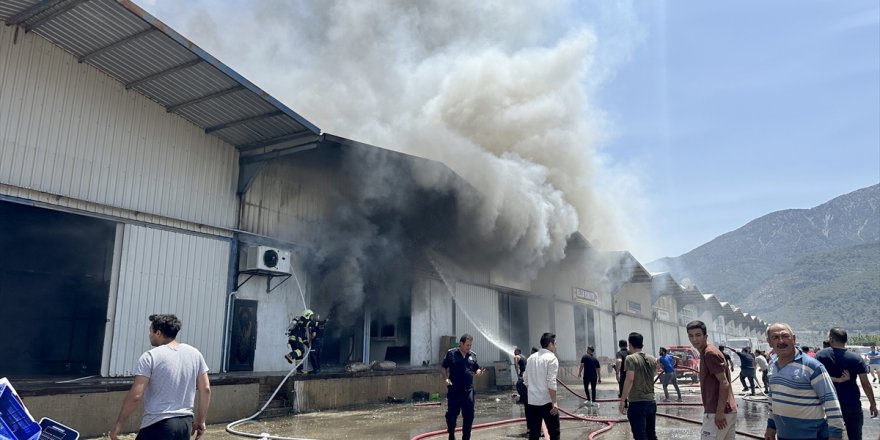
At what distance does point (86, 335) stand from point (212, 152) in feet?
18.4

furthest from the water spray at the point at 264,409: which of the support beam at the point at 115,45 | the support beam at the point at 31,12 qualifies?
the support beam at the point at 31,12

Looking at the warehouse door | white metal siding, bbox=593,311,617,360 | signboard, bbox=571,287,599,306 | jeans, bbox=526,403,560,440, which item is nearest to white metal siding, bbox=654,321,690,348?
white metal siding, bbox=593,311,617,360

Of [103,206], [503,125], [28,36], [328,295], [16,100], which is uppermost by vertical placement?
[503,125]

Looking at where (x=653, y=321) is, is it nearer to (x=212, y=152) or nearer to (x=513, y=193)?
(x=513, y=193)

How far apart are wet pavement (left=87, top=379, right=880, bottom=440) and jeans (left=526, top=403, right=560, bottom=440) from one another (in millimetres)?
2684

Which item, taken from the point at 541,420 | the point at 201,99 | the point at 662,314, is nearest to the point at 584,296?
the point at 662,314

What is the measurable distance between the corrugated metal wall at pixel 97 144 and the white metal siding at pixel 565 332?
16.6 metres

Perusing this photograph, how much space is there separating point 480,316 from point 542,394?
14.1 m

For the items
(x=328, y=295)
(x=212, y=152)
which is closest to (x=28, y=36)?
(x=212, y=152)

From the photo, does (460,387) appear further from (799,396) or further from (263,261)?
(263,261)

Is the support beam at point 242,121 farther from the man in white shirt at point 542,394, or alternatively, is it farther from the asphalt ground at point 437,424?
the man in white shirt at point 542,394

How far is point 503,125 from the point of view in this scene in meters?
20.0

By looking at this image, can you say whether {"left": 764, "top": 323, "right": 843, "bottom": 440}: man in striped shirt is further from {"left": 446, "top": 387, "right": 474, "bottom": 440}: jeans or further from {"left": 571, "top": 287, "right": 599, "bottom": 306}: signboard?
{"left": 571, "top": 287, "right": 599, "bottom": 306}: signboard

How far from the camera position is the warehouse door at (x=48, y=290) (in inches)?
511
